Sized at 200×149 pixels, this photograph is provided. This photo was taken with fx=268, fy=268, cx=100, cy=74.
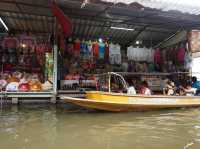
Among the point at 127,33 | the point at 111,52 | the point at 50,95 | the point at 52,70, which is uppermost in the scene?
the point at 127,33

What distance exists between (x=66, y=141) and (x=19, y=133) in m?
1.30

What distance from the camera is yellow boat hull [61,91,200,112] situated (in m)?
8.34

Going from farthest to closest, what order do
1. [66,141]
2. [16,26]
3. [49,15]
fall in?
[16,26], [49,15], [66,141]

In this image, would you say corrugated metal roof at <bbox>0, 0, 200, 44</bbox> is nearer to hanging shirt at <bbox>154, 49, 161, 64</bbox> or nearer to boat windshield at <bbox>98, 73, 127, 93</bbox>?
hanging shirt at <bbox>154, 49, 161, 64</bbox>

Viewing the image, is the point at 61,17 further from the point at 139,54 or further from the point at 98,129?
the point at 139,54

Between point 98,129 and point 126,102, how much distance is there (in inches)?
84.6

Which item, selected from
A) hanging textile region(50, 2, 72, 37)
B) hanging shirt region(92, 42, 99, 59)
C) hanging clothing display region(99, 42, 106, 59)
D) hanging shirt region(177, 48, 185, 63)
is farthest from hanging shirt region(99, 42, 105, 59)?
hanging shirt region(177, 48, 185, 63)

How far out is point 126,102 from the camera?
8484 millimetres

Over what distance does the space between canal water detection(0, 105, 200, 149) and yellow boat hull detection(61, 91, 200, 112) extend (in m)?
0.24

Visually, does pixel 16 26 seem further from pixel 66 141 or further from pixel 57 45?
pixel 66 141

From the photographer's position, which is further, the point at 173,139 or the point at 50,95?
the point at 50,95

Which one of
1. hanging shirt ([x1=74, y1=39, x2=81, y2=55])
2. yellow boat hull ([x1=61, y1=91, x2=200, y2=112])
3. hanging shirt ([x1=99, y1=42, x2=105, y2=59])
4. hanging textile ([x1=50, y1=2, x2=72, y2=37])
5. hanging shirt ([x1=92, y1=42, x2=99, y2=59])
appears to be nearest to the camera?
hanging textile ([x1=50, y1=2, x2=72, y2=37])

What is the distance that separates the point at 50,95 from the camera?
10.8 metres

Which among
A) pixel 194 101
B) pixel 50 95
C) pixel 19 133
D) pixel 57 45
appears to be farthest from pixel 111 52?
pixel 19 133
